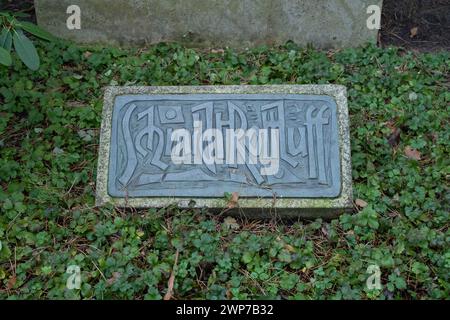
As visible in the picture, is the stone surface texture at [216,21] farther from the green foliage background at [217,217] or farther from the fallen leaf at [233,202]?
the fallen leaf at [233,202]

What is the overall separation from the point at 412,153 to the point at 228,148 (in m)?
1.17

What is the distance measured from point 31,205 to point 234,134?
4.09ft

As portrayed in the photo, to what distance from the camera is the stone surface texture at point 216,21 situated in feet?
14.1

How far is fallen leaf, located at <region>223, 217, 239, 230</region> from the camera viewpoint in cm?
338

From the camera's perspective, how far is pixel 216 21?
436 centimetres

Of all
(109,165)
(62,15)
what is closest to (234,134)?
(109,165)

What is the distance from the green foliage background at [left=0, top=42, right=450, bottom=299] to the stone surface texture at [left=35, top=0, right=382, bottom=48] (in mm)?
111

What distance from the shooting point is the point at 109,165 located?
3.50 meters

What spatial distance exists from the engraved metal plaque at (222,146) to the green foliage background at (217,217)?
7.2 inches

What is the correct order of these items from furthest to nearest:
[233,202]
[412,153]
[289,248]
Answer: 1. [412,153]
2. [233,202]
3. [289,248]

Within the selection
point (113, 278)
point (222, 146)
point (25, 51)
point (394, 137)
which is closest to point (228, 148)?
point (222, 146)

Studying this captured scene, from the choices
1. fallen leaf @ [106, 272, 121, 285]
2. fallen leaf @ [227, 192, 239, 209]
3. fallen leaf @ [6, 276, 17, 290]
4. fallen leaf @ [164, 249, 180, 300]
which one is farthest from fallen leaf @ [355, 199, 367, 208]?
fallen leaf @ [6, 276, 17, 290]

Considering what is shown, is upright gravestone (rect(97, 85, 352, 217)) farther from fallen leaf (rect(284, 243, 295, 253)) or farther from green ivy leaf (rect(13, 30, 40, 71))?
green ivy leaf (rect(13, 30, 40, 71))

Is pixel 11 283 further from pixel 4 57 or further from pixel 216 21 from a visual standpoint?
pixel 216 21
